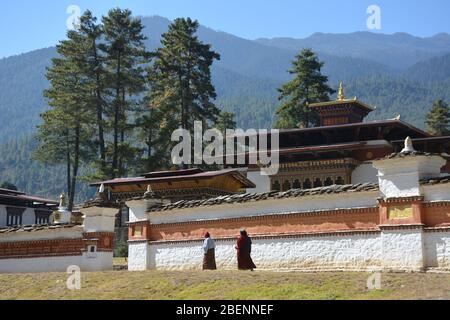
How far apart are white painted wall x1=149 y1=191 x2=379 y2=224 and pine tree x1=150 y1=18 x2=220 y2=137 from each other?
86.0 ft

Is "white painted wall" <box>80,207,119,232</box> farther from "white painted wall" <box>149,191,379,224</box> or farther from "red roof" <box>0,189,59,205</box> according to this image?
"red roof" <box>0,189,59,205</box>

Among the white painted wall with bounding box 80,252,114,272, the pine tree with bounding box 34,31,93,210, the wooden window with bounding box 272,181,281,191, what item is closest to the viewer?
the white painted wall with bounding box 80,252,114,272

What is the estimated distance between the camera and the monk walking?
1739 centimetres

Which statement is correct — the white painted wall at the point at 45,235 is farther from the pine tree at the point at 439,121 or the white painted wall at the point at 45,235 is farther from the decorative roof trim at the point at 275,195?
the pine tree at the point at 439,121

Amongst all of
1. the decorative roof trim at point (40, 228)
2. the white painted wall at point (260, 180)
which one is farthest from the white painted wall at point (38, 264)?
the white painted wall at point (260, 180)

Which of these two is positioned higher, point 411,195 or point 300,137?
point 300,137

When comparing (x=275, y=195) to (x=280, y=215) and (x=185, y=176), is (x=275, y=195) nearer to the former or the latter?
(x=280, y=215)

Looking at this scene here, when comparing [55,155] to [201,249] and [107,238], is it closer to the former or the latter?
[107,238]

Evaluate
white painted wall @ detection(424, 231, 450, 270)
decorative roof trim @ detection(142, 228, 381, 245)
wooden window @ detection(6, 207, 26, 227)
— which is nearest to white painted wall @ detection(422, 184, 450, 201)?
white painted wall @ detection(424, 231, 450, 270)

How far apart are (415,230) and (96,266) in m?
10.7

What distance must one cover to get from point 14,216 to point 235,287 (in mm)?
37560

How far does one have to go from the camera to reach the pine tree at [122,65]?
45.4 m
